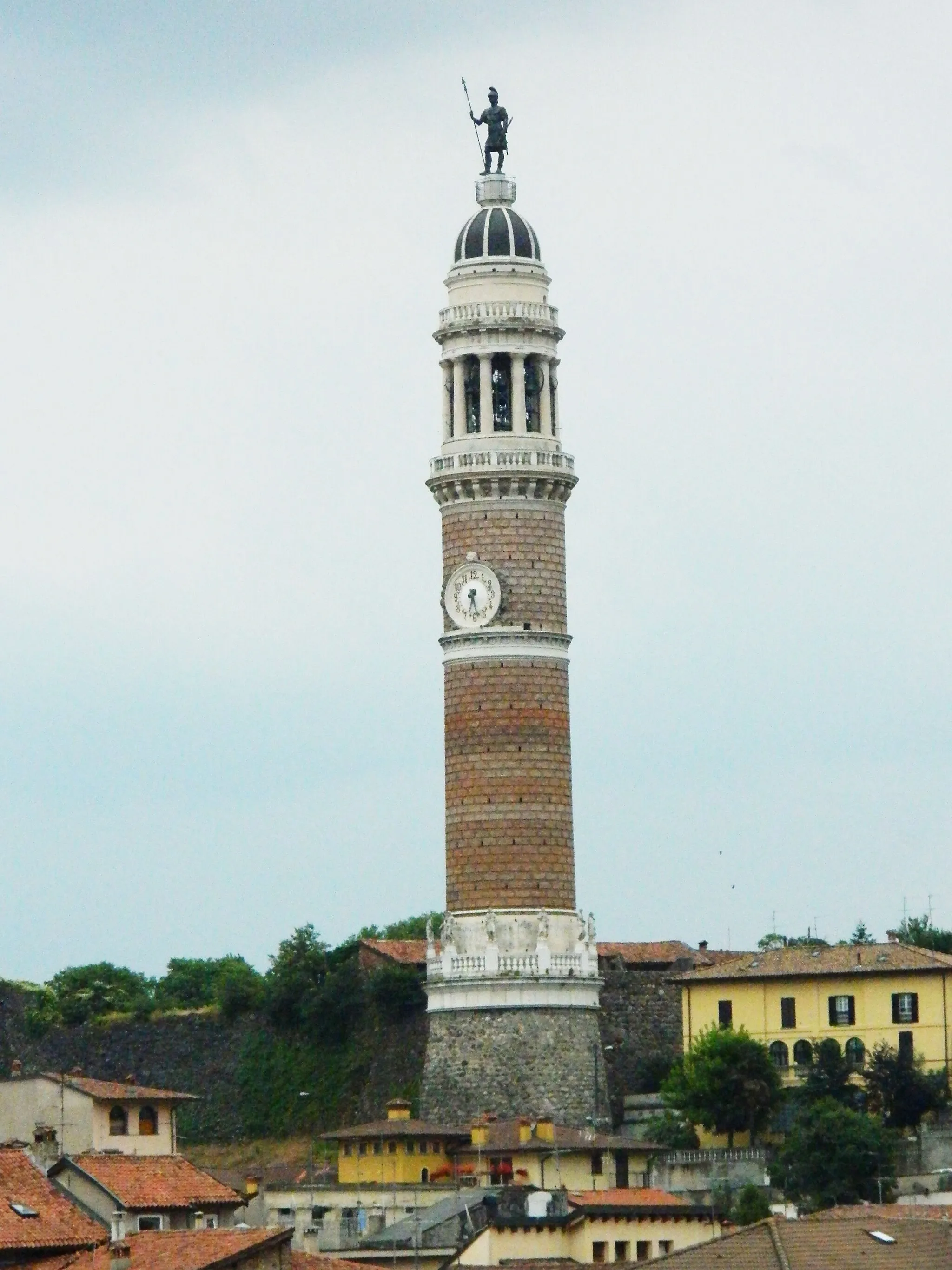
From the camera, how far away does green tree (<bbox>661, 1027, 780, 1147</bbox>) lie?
99.5 meters

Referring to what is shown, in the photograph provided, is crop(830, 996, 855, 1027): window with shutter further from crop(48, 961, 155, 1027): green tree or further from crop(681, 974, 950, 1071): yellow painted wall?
crop(48, 961, 155, 1027): green tree

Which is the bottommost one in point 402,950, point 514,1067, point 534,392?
point 514,1067

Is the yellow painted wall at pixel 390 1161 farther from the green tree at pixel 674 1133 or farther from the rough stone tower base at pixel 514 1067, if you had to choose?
the green tree at pixel 674 1133

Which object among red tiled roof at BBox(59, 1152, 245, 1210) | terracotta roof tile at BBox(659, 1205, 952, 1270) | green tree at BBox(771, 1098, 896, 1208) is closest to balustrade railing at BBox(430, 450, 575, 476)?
green tree at BBox(771, 1098, 896, 1208)

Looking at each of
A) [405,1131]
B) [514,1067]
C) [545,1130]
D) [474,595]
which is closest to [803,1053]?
[514,1067]

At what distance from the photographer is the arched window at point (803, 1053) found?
10250 cm

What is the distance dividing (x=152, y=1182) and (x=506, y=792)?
2372cm

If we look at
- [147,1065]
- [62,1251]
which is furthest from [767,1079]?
[62,1251]

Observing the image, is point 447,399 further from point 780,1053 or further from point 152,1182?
point 152,1182

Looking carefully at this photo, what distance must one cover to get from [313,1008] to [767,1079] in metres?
15.2

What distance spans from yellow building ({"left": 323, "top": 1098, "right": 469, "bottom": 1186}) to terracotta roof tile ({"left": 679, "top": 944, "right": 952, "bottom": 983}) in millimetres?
9268

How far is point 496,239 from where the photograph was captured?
103 meters

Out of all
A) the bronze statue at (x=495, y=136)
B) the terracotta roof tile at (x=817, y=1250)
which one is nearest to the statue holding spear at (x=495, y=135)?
the bronze statue at (x=495, y=136)

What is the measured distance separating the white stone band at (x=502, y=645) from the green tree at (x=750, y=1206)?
573 inches
